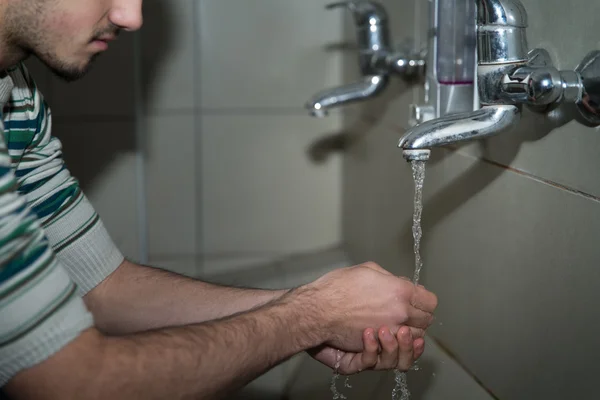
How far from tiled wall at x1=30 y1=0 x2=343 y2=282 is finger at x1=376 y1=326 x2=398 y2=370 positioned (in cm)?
86

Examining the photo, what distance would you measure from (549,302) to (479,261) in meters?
0.16

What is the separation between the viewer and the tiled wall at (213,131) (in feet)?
5.20

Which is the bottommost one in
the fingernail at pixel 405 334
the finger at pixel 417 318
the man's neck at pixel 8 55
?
the fingernail at pixel 405 334

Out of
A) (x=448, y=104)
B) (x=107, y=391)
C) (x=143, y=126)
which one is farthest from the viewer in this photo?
(x=143, y=126)

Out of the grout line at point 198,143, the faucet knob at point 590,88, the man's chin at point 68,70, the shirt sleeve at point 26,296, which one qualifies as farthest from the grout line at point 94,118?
the faucet knob at point 590,88

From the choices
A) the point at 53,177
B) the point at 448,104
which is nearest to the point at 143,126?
the point at 53,177

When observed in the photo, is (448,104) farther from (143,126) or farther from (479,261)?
(143,126)

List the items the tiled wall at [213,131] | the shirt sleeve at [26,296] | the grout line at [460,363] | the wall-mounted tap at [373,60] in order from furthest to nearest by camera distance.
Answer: the tiled wall at [213,131] → the wall-mounted tap at [373,60] → the grout line at [460,363] → the shirt sleeve at [26,296]

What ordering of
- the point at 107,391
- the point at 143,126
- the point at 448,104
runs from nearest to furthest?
the point at 107,391 → the point at 448,104 → the point at 143,126

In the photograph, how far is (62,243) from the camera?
0.93 m

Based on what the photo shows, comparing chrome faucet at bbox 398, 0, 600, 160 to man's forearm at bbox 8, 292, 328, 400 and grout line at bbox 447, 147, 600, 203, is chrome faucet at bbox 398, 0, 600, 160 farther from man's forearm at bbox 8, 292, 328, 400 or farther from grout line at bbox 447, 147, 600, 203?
man's forearm at bbox 8, 292, 328, 400

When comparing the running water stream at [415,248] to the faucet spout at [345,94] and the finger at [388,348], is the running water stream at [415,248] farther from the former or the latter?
the faucet spout at [345,94]

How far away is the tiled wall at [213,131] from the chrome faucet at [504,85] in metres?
0.93

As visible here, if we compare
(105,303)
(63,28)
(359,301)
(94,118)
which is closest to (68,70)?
(63,28)
